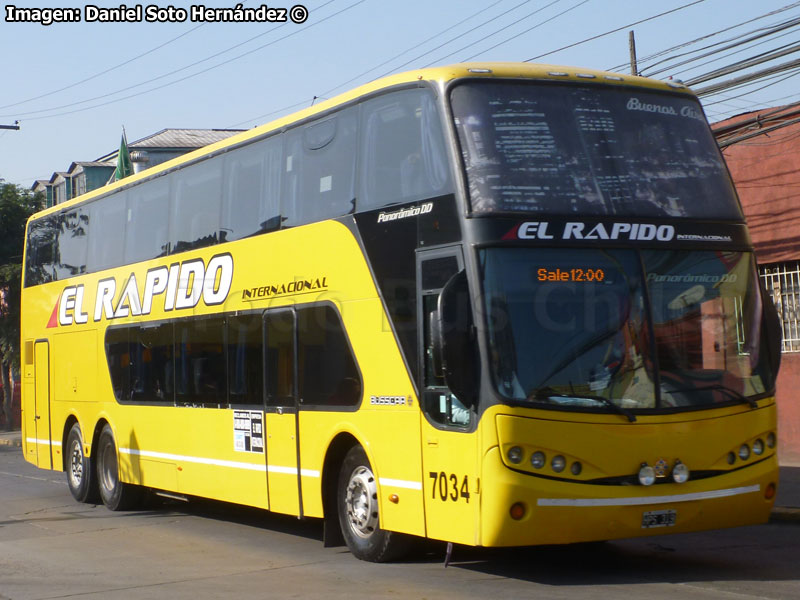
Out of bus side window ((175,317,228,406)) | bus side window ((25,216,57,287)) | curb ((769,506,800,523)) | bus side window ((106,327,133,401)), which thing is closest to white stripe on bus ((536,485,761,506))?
curb ((769,506,800,523))

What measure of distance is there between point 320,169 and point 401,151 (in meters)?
1.55

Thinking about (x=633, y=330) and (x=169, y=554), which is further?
(x=169, y=554)

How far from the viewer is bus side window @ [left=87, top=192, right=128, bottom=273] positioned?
51.9 feet

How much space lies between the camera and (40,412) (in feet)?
60.2

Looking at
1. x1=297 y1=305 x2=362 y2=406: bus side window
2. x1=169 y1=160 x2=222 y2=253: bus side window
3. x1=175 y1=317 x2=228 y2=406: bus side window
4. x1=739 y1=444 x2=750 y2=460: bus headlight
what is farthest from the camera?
x1=169 y1=160 x2=222 y2=253: bus side window

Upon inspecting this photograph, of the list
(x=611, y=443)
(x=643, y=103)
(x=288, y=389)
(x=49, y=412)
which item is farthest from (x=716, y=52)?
(x=49, y=412)

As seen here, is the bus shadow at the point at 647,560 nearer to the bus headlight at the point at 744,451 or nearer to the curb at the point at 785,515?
the curb at the point at 785,515

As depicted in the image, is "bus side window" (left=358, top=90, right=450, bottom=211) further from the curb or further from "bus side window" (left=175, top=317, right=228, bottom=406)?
the curb

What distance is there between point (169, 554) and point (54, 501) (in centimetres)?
637

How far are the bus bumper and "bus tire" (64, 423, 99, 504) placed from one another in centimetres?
948

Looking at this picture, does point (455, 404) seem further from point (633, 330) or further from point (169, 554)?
point (169, 554)

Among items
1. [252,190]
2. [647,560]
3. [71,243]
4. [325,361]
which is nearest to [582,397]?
[647,560]

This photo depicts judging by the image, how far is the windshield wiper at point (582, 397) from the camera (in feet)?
27.6

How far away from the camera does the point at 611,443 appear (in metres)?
8.47
